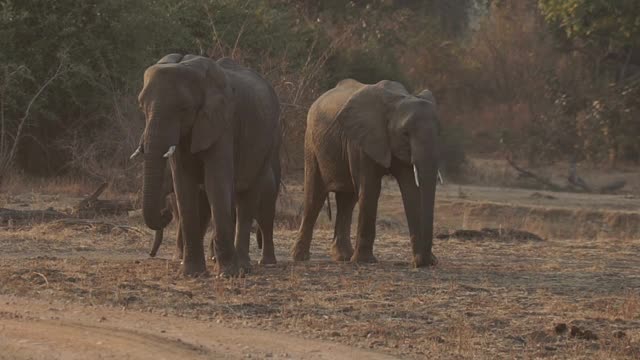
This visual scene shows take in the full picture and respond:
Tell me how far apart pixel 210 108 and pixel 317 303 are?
1.98 metres

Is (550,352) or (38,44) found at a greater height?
(38,44)

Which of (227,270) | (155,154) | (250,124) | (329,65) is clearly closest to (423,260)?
(250,124)

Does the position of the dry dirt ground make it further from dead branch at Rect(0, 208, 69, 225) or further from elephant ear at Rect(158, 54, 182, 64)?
elephant ear at Rect(158, 54, 182, 64)

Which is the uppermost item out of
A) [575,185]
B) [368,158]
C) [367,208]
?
[368,158]

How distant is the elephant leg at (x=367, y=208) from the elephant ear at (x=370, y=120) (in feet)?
0.70

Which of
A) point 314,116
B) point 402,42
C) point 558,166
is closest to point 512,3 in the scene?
point 402,42

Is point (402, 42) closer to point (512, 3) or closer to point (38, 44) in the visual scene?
point (512, 3)

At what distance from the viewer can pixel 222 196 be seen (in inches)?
465

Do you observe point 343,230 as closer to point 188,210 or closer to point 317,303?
point 188,210

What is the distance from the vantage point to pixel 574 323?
10273 mm

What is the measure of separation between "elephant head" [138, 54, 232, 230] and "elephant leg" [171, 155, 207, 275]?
4.1 inches

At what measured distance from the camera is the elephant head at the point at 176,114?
11352 millimetres

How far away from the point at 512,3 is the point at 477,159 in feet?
29.0

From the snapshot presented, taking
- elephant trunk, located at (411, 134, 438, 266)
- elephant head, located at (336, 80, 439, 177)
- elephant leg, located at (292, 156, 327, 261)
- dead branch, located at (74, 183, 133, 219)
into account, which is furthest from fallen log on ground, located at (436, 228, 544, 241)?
dead branch, located at (74, 183, 133, 219)
